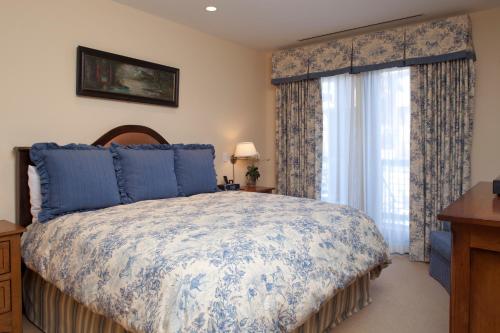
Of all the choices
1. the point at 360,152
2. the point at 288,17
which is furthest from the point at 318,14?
the point at 360,152

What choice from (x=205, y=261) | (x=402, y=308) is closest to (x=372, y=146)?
(x=402, y=308)

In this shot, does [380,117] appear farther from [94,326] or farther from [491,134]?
[94,326]

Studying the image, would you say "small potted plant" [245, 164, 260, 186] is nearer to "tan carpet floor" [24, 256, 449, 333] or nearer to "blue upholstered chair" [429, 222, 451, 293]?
"tan carpet floor" [24, 256, 449, 333]

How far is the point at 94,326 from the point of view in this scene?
1887 mm

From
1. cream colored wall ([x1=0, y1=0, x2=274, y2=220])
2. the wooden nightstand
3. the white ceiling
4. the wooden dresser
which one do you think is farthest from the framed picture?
the wooden dresser

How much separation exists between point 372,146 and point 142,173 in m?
2.70

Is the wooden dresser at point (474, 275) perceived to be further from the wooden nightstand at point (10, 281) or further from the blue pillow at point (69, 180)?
the wooden nightstand at point (10, 281)

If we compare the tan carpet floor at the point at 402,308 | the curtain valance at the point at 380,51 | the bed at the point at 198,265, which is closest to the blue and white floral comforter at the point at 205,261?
the bed at the point at 198,265

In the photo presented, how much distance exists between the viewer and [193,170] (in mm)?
3311

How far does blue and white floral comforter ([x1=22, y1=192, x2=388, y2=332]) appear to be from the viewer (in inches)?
53.7

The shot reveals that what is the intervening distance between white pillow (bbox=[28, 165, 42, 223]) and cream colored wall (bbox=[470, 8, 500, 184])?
158 inches

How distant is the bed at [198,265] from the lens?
4.52 feet

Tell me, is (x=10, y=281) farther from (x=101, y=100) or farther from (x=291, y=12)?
(x=291, y=12)

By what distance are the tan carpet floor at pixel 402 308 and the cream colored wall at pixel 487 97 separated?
4.23 feet
